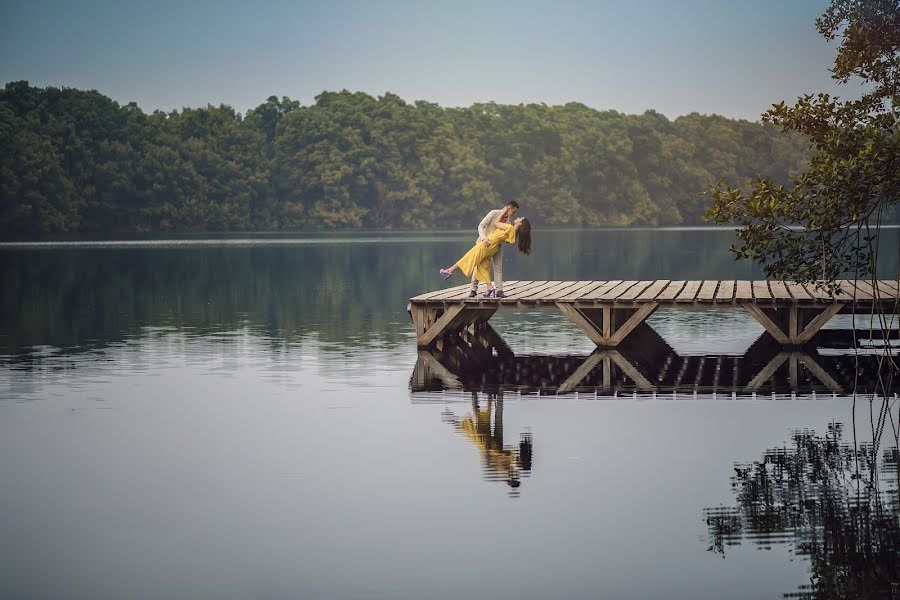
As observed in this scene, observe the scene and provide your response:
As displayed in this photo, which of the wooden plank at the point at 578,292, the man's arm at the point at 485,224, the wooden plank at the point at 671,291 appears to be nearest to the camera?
the wooden plank at the point at 671,291

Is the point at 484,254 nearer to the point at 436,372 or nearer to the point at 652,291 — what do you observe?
the point at 652,291

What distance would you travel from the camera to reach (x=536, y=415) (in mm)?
13133

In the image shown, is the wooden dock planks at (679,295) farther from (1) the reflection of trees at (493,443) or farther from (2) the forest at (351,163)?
(2) the forest at (351,163)

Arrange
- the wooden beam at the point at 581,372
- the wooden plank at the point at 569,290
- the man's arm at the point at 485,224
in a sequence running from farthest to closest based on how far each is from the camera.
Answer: the wooden plank at the point at 569,290
the man's arm at the point at 485,224
the wooden beam at the point at 581,372

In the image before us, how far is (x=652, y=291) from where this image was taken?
761 inches

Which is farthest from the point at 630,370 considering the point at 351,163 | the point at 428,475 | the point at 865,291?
the point at 351,163

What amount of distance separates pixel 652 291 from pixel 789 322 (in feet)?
6.35

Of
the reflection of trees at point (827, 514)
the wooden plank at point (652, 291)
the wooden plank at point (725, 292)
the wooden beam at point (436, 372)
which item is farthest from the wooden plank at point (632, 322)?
the reflection of trees at point (827, 514)

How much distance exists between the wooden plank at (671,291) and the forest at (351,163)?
70484 millimetres

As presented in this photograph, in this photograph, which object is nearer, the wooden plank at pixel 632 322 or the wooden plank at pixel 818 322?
the wooden plank at pixel 818 322

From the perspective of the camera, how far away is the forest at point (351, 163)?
99.4m

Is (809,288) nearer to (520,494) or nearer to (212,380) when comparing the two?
(212,380)

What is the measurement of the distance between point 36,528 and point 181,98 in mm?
120278

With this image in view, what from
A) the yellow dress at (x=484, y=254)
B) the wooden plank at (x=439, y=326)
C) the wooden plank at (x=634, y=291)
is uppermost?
the yellow dress at (x=484, y=254)
